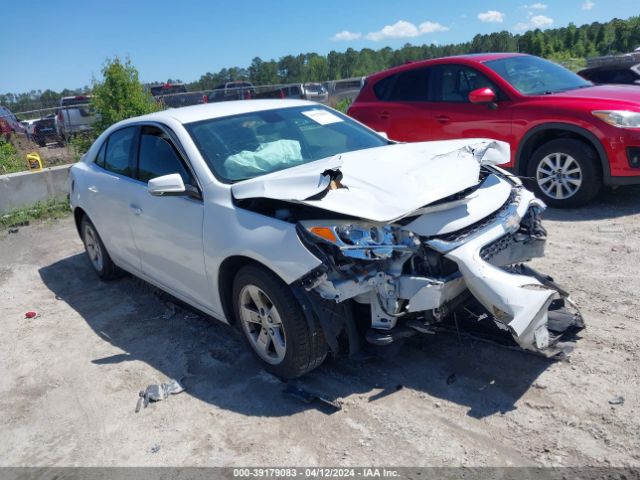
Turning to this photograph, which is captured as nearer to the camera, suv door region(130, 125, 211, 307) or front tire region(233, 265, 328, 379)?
front tire region(233, 265, 328, 379)

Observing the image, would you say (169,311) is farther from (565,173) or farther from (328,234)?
(565,173)

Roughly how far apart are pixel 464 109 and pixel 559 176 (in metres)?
1.51

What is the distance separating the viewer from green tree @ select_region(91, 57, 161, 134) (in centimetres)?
1169

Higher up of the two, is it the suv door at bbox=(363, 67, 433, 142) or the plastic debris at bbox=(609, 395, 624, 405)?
the suv door at bbox=(363, 67, 433, 142)

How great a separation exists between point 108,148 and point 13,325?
75.0 inches

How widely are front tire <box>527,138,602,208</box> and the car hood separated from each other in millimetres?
585

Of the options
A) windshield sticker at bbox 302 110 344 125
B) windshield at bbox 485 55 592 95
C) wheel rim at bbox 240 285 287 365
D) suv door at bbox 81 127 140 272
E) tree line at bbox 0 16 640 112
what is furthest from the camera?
tree line at bbox 0 16 640 112

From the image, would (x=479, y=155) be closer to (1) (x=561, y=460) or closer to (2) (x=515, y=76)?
(1) (x=561, y=460)

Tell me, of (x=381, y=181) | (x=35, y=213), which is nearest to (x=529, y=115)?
(x=381, y=181)

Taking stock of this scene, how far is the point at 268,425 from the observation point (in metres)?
3.29

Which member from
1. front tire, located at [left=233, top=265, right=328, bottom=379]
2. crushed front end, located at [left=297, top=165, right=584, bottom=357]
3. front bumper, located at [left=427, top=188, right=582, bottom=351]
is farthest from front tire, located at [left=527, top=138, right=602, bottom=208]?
front tire, located at [left=233, top=265, right=328, bottom=379]

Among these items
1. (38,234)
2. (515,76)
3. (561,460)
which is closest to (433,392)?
(561,460)

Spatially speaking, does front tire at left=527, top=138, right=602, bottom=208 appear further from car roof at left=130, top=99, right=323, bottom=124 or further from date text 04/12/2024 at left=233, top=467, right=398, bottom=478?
date text 04/12/2024 at left=233, top=467, right=398, bottom=478

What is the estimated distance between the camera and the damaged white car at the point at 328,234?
3148 millimetres
